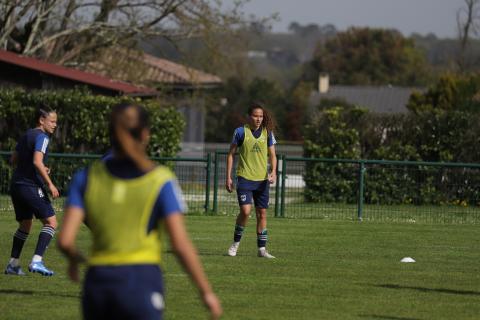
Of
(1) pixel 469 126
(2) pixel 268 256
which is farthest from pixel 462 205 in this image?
(2) pixel 268 256

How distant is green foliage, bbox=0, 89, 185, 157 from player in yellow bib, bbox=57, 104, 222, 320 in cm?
2266

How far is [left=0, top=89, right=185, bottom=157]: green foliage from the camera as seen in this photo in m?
28.1

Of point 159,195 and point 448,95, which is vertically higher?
point 448,95

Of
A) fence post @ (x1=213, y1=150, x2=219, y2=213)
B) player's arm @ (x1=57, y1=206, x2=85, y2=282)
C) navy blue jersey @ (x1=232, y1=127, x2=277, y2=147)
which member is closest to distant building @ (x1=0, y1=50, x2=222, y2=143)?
fence post @ (x1=213, y1=150, x2=219, y2=213)

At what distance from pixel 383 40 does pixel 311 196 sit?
78951 millimetres

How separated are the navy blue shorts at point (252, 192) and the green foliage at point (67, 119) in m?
13.9

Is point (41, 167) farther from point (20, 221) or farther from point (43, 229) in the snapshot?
point (20, 221)

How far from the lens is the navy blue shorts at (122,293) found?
5438 millimetres

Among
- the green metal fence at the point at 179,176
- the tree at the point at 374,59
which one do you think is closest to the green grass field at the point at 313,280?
the green metal fence at the point at 179,176

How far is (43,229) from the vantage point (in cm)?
1224

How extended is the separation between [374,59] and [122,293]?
99.4 metres

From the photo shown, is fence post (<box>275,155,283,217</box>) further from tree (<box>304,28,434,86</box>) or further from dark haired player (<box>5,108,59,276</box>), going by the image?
tree (<box>304,28,434,86</box>)

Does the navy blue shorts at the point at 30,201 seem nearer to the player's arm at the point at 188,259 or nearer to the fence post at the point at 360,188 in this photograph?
the player's arm at the point at 188,259

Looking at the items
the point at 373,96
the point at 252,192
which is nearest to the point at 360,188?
the point at 252,192
